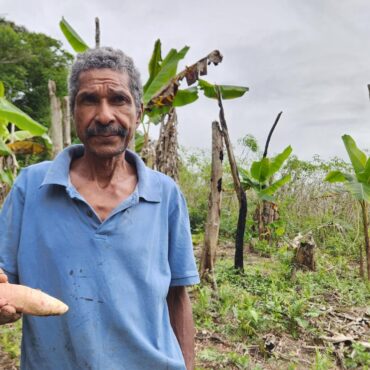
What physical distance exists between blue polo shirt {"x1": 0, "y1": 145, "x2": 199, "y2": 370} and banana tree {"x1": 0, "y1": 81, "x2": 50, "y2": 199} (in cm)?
297

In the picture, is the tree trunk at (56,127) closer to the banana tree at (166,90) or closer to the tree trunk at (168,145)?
the banana tree at (166,90)

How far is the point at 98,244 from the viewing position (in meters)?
1.26

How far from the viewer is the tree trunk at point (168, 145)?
6.17 meters

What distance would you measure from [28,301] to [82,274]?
0.65ft

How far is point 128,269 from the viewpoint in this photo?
4.28 feet

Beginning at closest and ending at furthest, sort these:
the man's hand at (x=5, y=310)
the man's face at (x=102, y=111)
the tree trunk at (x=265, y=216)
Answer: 1. the man's hand at (x=5, y=310)
2. the man's face at (x=102, y=111)
3. the tree trunk at (x=265, y=216)

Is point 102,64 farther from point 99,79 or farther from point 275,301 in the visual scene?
point 275,301

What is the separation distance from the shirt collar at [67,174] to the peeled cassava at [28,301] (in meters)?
0.35

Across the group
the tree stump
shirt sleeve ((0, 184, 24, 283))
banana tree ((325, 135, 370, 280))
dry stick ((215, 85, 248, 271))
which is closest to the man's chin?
shirt sleeve ((0, 184, 24, 283))

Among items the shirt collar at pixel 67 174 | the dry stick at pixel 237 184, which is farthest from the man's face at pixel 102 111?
the dry stick at pixel 237 184

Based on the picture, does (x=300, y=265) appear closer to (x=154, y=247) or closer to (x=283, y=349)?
(x=283, y=349)

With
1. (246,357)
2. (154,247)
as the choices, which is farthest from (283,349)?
(154,247)

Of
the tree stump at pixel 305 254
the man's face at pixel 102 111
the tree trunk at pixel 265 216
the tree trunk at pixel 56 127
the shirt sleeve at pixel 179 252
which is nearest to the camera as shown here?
the man's face at pixel 102 111

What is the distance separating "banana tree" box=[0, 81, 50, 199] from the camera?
13.4ft
